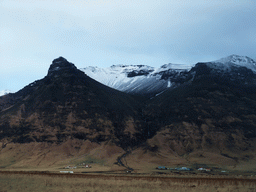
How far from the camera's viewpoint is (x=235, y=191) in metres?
32.7

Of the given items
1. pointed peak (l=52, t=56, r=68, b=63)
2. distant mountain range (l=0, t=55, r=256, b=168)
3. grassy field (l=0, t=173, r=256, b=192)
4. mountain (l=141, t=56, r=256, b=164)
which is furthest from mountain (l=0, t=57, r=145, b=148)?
grassy field (l=0, t=173, r=256, b=192)

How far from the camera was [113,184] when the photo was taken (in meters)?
36.4

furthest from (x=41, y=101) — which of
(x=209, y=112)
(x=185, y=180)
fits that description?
(x=185, y=180)

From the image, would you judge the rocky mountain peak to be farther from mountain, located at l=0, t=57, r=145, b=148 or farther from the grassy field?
the grassy field

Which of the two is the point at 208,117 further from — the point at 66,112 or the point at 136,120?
the point at 66,112

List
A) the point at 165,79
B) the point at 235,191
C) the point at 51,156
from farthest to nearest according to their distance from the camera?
the point at 165,79
the point at 51,156
the point at 235,191

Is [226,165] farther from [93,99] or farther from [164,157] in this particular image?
[93,99]

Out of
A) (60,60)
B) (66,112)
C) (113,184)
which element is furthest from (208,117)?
(113,184)

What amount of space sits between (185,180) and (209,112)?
93.2m

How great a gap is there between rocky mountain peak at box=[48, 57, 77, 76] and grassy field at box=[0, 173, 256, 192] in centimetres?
11004

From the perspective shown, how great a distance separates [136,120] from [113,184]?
93957 millimetres

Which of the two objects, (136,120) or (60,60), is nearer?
(136,120)

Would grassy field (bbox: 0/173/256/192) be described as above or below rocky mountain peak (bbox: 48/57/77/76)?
below

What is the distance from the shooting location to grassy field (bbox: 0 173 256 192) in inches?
1346
